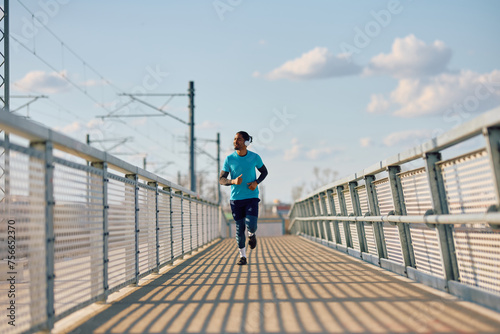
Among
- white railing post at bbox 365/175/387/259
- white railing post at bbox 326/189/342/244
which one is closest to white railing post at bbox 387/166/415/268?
white railing post at bbox 365/175/387/259

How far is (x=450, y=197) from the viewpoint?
16.5 ft

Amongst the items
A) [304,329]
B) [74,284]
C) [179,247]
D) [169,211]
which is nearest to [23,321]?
[74,284]

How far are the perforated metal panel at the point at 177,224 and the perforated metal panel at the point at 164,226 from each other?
1.80ft

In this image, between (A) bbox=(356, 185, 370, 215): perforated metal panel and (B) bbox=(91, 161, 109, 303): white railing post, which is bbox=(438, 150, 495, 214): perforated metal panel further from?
(A) bbox=(356, 185, 370, 215): perforated metal panel

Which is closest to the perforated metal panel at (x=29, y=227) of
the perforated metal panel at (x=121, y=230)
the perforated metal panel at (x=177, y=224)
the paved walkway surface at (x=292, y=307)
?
the paved walkway surface at (x=292, y=307)

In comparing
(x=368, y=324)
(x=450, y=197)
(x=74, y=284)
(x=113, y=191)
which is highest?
(x=113, y=191)

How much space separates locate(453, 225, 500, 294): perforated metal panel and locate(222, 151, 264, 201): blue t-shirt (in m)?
4.07

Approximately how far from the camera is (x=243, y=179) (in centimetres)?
867

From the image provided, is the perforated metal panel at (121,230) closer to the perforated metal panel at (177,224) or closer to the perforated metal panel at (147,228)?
the perforated metal panel at (147,228)

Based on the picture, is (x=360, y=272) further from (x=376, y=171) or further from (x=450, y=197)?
(x=450, y=197)

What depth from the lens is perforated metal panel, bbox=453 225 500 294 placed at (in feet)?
13.9

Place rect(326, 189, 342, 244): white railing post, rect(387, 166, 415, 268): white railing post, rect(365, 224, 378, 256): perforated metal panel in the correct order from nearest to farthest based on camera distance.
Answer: rect(387, 166, 415, 268): white railing post < rect(365, 224, 378, 256): perforated metal panel < rect(326, 189, 342, 244): white railing post

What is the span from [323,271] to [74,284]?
12.2ft

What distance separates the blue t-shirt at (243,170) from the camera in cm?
864
